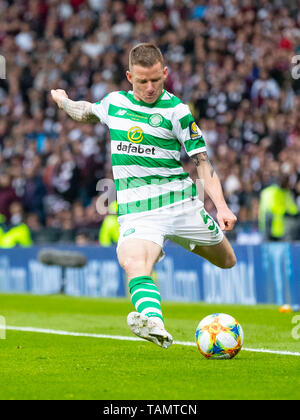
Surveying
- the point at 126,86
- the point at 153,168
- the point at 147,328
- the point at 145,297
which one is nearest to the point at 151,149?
the point at 153,168

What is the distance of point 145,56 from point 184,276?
31.2 ft

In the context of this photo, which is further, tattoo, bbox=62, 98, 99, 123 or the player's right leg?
tattoo, bbox=62, 98, 99, 123

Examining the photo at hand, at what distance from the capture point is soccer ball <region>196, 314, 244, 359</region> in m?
6.86

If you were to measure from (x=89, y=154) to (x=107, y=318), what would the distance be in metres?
9.45

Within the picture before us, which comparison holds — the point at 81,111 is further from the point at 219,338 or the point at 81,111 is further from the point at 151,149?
the point at 219,338

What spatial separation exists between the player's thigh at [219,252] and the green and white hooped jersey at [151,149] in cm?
53

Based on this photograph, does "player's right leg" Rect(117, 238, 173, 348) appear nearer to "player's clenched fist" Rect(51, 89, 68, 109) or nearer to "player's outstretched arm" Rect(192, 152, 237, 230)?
"player's outstretched arm" Rect(192, 152, 237, 230)

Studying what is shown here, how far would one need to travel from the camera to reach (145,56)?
670cm

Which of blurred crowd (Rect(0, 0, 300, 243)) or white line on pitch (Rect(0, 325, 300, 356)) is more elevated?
blurred crowd (Rect(0, 0, 300, 243))

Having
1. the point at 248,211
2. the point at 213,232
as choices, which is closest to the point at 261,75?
the point at 248,211

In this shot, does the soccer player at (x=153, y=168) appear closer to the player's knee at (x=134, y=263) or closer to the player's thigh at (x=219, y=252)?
the player's knee at (x=134, y=263)

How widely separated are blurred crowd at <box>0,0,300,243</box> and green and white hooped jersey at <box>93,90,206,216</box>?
839 centimetres

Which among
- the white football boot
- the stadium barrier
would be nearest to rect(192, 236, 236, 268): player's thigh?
the white football boot

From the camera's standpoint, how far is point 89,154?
2073cm
